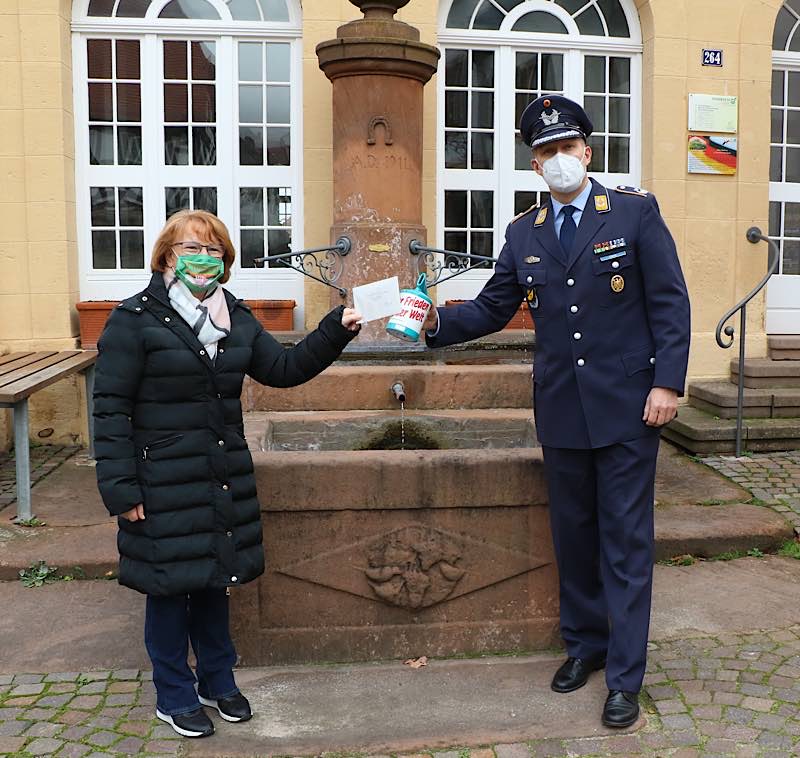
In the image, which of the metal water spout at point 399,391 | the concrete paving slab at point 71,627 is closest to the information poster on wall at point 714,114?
the metal water spout at point 399,391

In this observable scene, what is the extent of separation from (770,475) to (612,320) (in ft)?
12.2

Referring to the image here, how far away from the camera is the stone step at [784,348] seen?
8.54 m

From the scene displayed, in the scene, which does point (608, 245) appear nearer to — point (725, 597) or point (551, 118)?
point (551, 118)

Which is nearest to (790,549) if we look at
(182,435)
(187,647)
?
(187,647)

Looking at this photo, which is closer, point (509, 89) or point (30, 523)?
point (30, 523)

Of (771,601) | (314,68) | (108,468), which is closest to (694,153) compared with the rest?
(314,68)

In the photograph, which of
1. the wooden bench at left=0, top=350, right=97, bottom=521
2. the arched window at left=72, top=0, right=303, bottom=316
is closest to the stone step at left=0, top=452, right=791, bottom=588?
the wooden bench at left=0, top=350, right=97, bottom=521

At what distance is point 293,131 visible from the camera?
8.38m

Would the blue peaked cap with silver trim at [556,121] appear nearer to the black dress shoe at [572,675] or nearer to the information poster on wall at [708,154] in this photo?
the black dress shoe at [572,675]

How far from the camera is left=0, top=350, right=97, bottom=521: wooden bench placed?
18.7 ft

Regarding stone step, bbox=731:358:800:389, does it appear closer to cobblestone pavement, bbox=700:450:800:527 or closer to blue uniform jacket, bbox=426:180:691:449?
cobblestone pavement, bbox=700:450:800:527

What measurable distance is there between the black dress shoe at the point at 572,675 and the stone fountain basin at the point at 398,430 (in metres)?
1.21

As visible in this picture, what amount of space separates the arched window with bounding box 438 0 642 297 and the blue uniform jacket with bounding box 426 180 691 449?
5.10 m

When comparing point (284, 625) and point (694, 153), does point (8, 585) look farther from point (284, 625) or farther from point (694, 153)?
point (694, 153)
